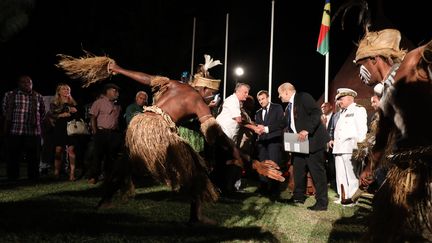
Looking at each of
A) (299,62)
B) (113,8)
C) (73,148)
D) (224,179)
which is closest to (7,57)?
(113,8)

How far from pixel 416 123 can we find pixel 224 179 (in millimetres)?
5043

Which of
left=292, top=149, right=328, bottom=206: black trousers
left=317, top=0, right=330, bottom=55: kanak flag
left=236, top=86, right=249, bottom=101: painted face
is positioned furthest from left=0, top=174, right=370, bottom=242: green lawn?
left=317, top=0, right=330, bottom=55: kanak flag

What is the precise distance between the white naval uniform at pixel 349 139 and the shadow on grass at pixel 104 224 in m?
1.93

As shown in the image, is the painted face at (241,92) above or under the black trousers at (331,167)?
above

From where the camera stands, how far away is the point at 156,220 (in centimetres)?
476

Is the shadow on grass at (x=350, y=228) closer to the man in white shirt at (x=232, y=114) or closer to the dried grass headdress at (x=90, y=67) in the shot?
the man in white shirt at (x=232, y=114)

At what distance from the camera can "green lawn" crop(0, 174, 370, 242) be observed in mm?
4008

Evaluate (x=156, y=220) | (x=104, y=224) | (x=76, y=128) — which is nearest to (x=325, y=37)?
(x=76, y=128)

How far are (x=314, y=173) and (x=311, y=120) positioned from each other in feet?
2.59

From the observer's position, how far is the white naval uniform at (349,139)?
6.57 meters

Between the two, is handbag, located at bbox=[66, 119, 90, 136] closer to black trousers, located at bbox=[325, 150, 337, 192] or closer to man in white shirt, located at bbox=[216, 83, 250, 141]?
man in white shirt, located at bbox=[216, 83, 250, 141]

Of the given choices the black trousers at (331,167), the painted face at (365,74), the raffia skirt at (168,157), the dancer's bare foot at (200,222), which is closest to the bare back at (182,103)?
the raffia skirt at (168,157)

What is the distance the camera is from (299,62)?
29.7m

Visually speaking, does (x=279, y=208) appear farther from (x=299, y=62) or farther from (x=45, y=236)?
(x=299, y=62)
